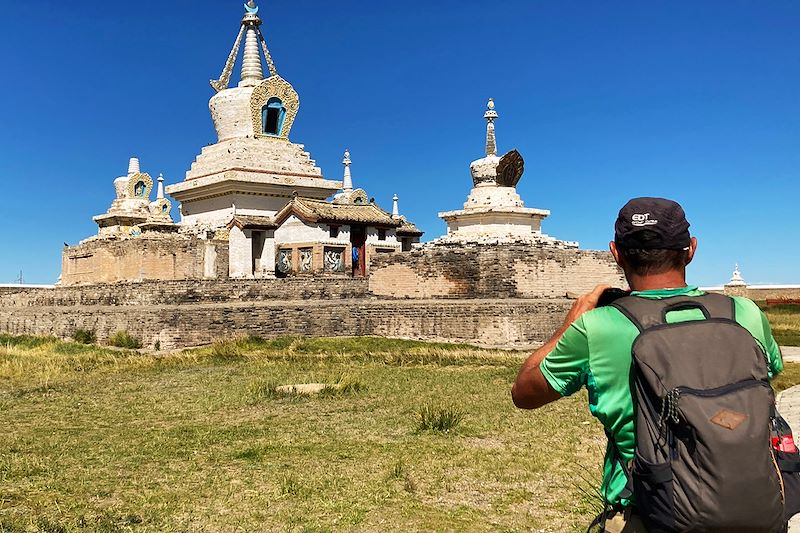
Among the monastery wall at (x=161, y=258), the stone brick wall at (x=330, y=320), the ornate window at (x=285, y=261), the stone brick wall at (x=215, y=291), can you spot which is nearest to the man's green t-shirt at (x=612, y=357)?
the stone brick wall at (x=330, y=320)

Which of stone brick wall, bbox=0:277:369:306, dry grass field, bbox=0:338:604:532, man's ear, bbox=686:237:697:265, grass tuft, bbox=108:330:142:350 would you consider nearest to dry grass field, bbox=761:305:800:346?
stone brick wall, bbox=0:277:369:306

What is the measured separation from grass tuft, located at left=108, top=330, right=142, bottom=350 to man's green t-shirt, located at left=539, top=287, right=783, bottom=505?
581 inches

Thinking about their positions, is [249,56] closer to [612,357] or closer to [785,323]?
[785,323]

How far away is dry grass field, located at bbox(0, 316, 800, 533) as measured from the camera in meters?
4.36

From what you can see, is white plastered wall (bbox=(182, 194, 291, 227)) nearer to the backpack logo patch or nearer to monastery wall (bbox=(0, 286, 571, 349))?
monastery wall (bbox=(0, 286, 571, 349))

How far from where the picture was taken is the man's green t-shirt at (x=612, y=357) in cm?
211

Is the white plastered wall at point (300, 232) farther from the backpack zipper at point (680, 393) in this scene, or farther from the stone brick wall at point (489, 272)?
the backpack zipper at point (680, 393)

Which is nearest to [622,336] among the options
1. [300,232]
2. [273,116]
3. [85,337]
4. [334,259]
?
[85,337]

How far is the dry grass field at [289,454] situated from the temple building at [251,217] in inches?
459

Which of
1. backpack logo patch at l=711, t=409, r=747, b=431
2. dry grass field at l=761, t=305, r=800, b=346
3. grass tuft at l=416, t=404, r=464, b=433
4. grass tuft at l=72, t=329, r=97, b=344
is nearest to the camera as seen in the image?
backpack logo patch at l=711, t=409, r=747, b=431

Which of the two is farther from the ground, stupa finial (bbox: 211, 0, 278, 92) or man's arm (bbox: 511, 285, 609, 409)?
stupa finial (bbox: 211, 0, 278, 92)

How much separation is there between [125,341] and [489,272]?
28.2 feet

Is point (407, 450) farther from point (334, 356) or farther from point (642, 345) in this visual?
point (334, 356)

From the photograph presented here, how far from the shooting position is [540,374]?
7.38ft
